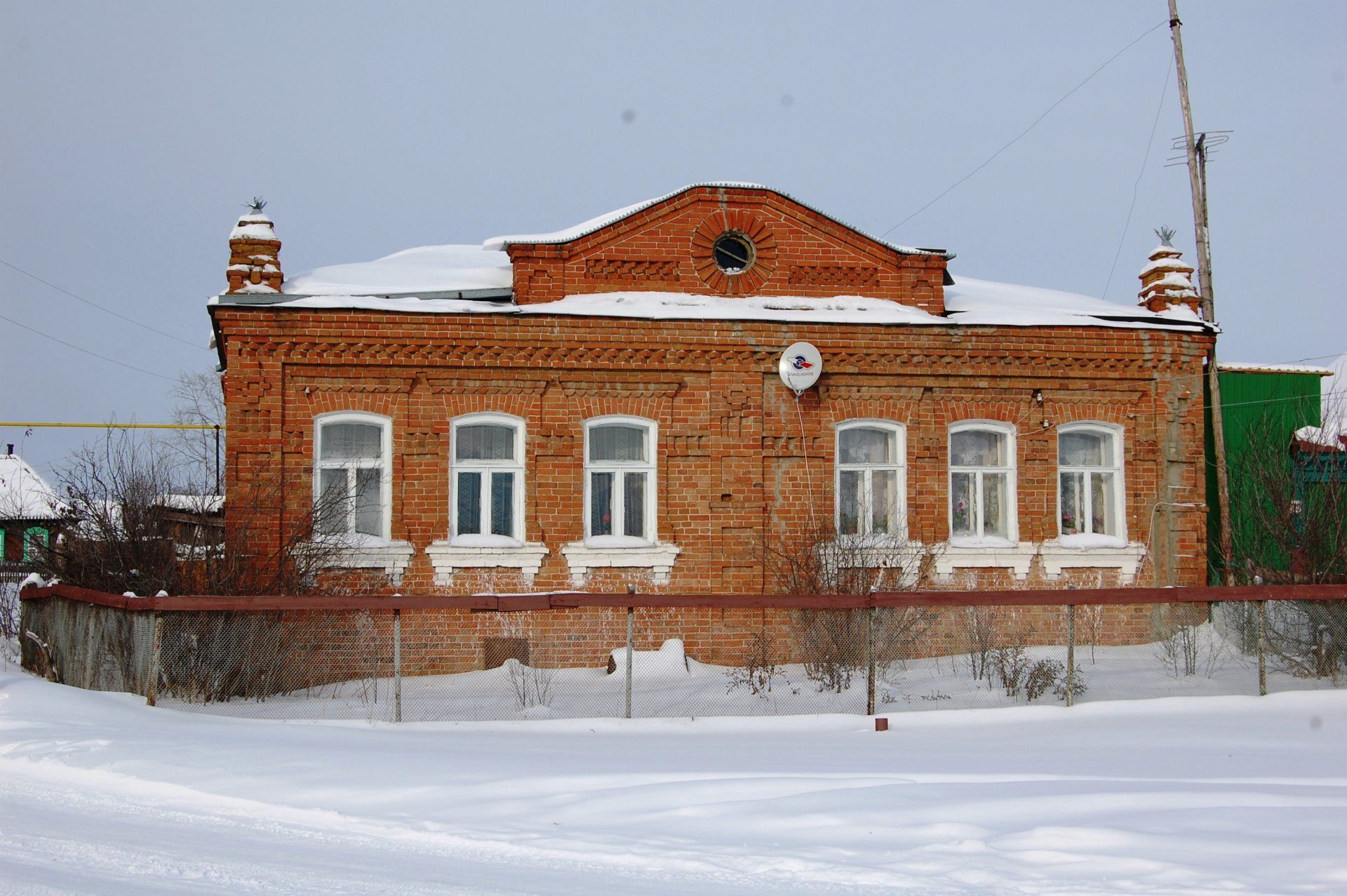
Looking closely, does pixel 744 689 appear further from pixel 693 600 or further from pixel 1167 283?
pixel 1167 283

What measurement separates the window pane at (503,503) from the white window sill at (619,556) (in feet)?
2.74

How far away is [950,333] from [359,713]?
9502 millimetres

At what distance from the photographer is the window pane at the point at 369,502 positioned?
16438 mm

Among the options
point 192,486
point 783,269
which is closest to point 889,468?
point 783,269

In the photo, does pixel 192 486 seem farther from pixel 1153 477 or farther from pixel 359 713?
pixel 1153 477

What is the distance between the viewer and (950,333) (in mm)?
17594

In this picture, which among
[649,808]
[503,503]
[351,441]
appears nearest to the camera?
[649,808]

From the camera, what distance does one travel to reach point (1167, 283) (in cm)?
1891

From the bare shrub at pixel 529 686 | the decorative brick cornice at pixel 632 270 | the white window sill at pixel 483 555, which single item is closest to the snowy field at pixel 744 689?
the bare shrub at pixel 529 686

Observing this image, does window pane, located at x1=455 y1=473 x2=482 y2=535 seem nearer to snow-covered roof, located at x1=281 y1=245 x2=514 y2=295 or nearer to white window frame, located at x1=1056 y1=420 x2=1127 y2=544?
snow-covered roof, located at x1=281 y1=245 x2=514 y2=295

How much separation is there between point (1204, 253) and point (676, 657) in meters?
12.9

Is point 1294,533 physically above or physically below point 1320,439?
below

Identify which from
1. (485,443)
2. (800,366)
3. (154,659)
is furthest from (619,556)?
(154,659)

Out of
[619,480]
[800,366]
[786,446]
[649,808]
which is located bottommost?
[649,808]
